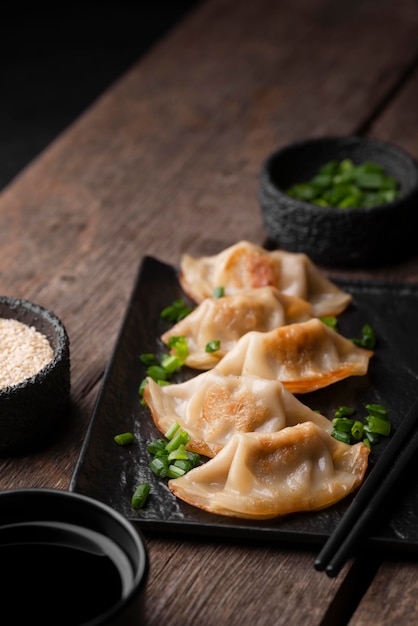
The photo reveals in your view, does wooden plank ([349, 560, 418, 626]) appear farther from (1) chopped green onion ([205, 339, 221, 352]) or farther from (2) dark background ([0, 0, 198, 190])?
(2) dark background ([0, 0, 198, 190])

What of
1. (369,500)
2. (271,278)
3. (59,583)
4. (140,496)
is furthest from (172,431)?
(271,278)

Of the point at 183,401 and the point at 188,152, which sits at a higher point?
the point at 183,401

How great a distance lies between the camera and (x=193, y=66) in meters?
4.07

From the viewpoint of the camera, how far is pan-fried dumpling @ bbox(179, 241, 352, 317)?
8.55 feet

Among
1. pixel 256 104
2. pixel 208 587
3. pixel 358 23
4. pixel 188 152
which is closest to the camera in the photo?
pixel 208 587

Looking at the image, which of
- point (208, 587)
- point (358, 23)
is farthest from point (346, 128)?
point (208, 587)

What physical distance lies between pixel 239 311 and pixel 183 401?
1.08 ft

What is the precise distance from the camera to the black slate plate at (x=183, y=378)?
185 cm

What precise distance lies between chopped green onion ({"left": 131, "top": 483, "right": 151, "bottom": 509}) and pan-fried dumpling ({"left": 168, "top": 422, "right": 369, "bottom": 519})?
0.05 metres

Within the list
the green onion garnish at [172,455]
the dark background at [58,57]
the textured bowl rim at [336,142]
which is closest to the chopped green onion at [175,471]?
the green onion garnish at [172,455]

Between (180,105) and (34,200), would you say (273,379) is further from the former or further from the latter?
(180,105)

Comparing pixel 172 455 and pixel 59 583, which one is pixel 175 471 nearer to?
pixel 172 455

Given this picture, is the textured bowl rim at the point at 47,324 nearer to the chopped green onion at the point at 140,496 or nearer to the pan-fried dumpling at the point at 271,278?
the chopped green onion at the point at 140,496

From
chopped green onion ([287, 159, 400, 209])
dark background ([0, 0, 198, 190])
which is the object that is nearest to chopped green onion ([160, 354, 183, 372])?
chopped green onion ([287, 159, 400, 209])
